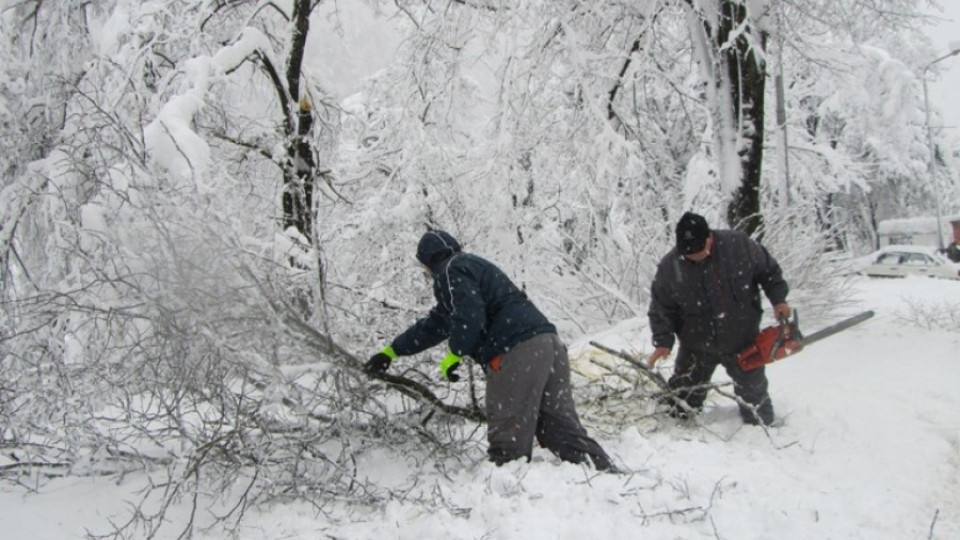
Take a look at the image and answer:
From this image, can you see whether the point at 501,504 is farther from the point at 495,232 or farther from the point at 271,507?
the point at 495,232

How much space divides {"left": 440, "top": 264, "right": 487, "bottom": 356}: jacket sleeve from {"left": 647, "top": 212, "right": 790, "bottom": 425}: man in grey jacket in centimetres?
143

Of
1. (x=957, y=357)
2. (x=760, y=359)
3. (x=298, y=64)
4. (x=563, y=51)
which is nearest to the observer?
(x=760, y=359)

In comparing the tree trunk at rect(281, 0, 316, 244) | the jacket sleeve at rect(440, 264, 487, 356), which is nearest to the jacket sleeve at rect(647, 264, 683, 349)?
the jacket sleeve at rect(440, 264, 487, 356)

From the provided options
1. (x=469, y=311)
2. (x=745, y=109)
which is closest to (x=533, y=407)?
(x=469, y=311)

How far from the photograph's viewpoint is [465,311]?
3451 millimetres

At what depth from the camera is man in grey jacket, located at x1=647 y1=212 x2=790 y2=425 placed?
14.0 ft

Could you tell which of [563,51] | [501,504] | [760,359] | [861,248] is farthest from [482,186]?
[861,248]

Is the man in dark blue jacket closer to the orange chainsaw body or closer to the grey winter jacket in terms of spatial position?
the grey winter jacket

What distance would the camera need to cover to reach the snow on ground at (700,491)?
275 cm

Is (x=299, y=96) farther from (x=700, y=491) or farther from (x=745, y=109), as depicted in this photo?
(x=700, y=491)

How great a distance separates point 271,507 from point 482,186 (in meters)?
4.39

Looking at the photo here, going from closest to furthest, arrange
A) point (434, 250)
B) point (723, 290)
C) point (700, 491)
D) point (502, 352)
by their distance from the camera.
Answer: point (700, 491) → point (502, 352) → point (434, 250) → point (723, 290)

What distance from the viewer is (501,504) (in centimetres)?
277

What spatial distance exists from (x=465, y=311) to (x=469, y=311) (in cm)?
2
